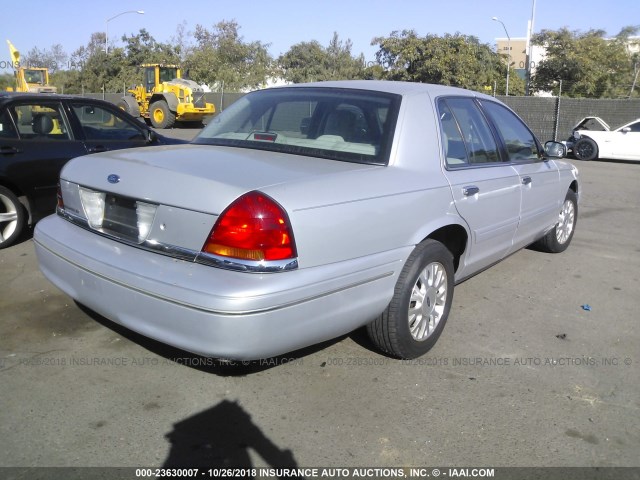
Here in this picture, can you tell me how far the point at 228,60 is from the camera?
5781cm

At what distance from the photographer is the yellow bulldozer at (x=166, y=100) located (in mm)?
25234

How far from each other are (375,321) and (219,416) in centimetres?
102

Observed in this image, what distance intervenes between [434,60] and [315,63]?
3306 cm

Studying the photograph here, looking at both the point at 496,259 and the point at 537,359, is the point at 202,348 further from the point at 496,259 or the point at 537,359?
the point at 496,259

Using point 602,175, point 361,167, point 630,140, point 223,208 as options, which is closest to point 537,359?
point 361,167

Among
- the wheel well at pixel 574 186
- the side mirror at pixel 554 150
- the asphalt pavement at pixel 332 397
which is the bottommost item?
the asphalt pavement at pixel 332 397

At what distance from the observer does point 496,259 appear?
454cm

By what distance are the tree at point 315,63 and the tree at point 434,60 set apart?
80.7 feet

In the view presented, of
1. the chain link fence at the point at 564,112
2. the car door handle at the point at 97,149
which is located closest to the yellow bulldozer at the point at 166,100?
the chain link fence at the point at 564,112

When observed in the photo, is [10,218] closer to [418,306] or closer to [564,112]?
[418,306]

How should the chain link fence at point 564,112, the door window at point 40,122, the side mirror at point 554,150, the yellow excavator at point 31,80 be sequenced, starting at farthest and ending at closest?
the yellow excavator at point 31,80, the chain link fence at point 564,112, the door window at point 40,122, the side mirror at point 554,150

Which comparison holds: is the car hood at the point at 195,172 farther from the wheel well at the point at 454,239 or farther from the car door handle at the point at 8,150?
the car door handle at the point at 8,150

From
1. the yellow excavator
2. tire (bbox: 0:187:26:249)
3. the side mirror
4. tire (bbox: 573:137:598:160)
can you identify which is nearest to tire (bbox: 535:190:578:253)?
the side mirror

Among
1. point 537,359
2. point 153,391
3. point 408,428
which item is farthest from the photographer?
point 537,359
